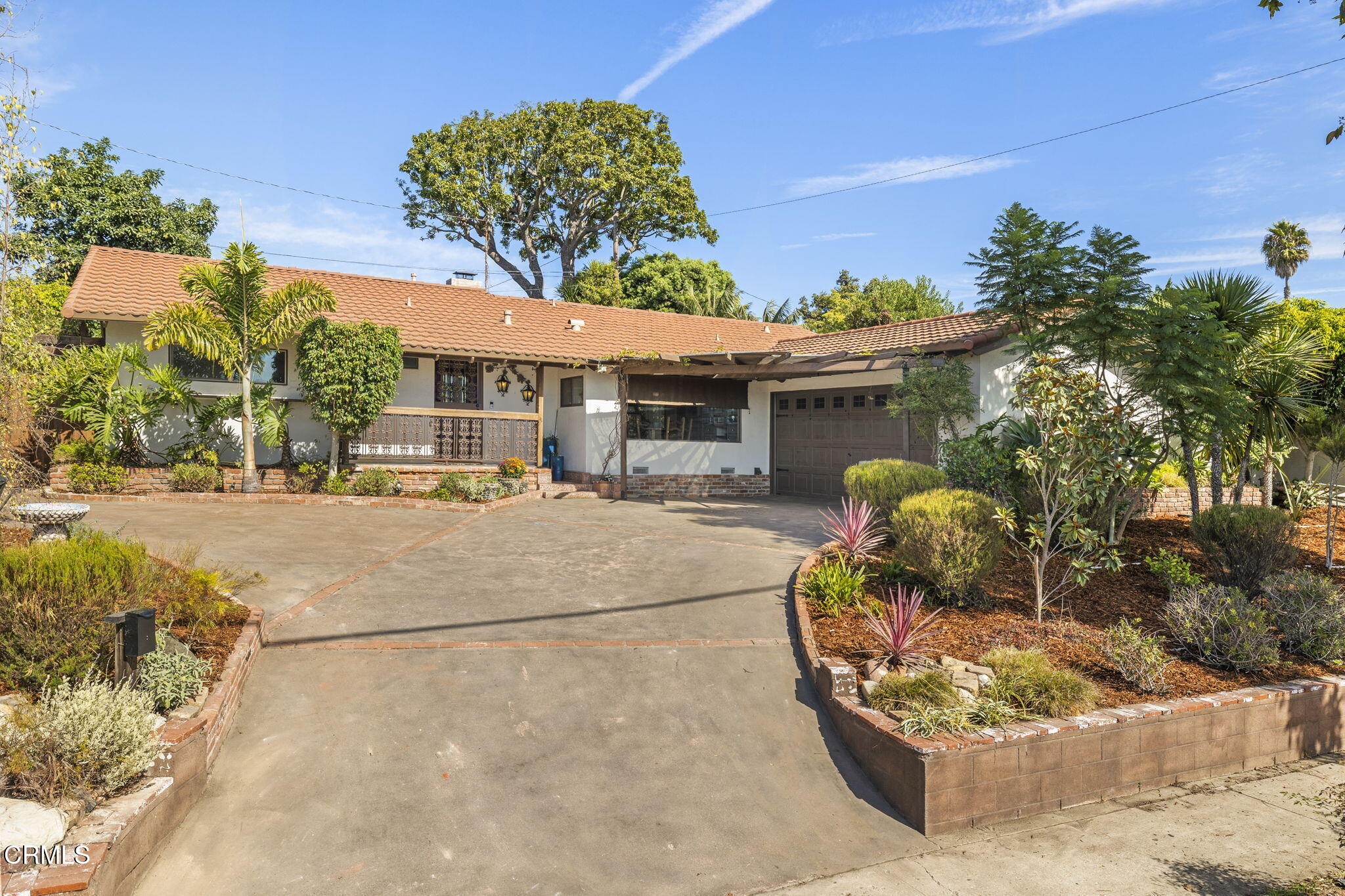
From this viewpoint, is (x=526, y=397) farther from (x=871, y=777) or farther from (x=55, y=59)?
(x=871, y=777)

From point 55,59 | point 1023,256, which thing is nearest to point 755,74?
point 1023,256

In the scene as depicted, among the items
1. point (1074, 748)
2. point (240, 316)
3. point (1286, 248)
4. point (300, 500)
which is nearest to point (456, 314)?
point (240, 316)

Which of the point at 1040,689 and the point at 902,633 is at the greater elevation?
the point at 902,633

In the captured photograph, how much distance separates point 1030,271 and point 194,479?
15141mm

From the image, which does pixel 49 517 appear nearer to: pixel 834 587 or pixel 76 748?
pixel 76 748

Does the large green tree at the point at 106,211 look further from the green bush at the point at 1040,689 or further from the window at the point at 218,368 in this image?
the green bush at the point at 1040,689

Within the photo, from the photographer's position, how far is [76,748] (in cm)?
402

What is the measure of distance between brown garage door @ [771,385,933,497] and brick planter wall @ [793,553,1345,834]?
8776mm

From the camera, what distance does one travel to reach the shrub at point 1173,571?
8.56 meters

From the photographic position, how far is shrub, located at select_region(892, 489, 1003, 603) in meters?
7.47

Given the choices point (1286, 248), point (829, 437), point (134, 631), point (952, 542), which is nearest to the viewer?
point (134, 631)

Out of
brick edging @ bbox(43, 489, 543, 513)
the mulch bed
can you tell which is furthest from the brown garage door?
brick edging @ bbox(43, 489, 543, 513)

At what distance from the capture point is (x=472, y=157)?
32.2 metres

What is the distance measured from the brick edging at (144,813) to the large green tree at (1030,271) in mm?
10368
